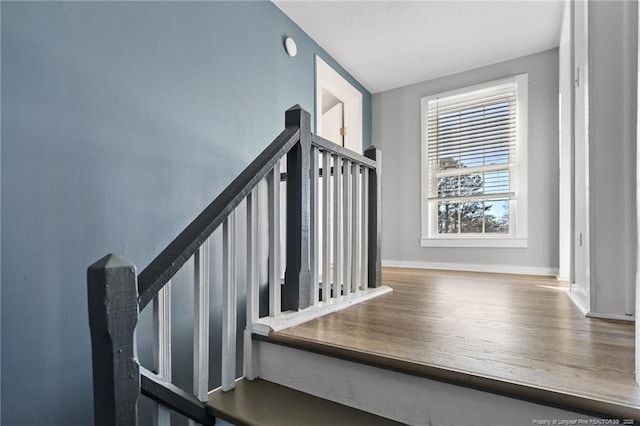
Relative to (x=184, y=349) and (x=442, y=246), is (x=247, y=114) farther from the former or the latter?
(x=442, y=246)

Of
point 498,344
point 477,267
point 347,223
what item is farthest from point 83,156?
point 477,267

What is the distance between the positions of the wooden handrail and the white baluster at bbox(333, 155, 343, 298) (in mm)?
387

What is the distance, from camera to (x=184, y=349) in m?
2.02

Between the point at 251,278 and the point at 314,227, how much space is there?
445 mm

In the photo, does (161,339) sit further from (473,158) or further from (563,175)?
(473,158)

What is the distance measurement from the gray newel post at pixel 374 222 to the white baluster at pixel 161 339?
4.71ft

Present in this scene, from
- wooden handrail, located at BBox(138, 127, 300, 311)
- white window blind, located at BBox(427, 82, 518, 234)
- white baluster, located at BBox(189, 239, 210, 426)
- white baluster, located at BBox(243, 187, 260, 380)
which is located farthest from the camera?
white window blind, located at BBox(427, 82, 518, 234)

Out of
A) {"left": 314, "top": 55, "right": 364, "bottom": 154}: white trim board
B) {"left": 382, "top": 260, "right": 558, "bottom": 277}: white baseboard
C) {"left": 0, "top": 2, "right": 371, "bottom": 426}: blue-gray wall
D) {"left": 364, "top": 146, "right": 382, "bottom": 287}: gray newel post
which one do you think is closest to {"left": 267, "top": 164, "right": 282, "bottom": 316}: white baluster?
{"left": 0, "top": 2, "right": 371, "bottom": 426}: blue-gray wall

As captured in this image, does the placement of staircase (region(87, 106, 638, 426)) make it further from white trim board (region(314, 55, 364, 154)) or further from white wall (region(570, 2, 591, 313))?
white trim board (region(314, 55, 364, 154))

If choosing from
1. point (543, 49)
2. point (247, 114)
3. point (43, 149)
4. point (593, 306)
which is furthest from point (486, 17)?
point (43, 149)

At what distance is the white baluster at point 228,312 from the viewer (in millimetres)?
1193

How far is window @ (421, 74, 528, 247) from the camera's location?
3.55m

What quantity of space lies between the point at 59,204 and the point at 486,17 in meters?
3.33

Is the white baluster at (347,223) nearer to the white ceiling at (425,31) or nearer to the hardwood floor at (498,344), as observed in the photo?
the hardwood floor at (498,344)
